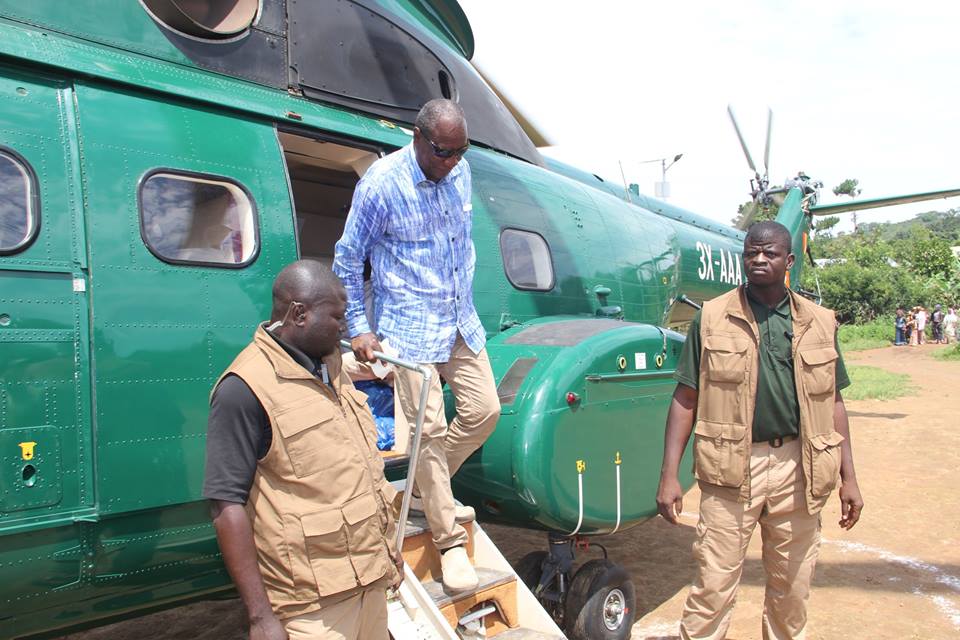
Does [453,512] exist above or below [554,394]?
below

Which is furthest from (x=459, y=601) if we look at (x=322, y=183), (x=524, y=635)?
(x=322, y=183)

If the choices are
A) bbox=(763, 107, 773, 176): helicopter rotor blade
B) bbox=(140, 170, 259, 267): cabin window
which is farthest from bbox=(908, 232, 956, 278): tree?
bbox=(140, 170, 259, 267): cabin window

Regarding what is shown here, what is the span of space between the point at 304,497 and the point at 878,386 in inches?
645

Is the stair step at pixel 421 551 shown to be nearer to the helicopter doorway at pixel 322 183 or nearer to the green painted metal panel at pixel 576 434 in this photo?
the green painted metal panel at pixel 576 434

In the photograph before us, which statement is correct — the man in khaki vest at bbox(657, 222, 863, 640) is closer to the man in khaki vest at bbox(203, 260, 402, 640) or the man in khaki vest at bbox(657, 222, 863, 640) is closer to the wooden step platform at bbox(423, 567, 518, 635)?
the wooden step platform at bbox(423, 567, 518, 635)

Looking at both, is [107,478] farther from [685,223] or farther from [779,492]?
[685,223]

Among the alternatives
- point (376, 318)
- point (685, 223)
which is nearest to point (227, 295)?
point (376, 318)

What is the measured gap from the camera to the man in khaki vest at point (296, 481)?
6.46 ft

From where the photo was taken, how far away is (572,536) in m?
4.23

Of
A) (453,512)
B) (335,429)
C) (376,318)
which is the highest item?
(376,318)

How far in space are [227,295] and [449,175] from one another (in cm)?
106

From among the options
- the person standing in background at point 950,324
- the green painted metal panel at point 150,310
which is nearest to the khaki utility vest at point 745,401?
the green painted metal panel at point 150,310

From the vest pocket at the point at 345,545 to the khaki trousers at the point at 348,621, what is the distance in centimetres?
10

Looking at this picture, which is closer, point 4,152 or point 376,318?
point 4,152
